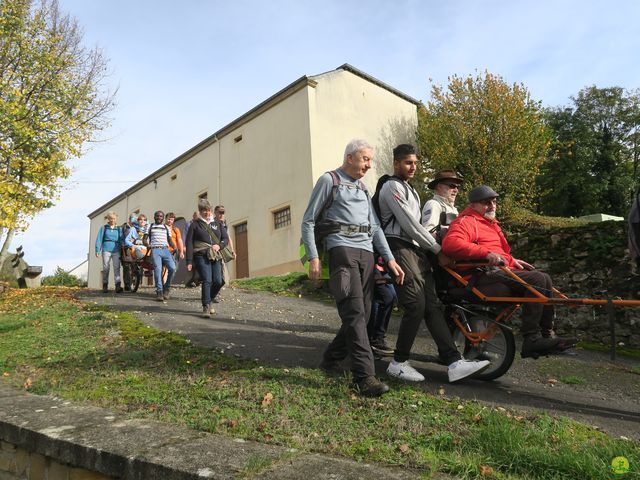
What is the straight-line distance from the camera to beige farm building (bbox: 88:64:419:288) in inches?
763

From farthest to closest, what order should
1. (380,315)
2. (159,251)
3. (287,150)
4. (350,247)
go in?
(287,150)
(159,251)
(380,315)
(350,247)

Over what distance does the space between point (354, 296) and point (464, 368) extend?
1.16 meters

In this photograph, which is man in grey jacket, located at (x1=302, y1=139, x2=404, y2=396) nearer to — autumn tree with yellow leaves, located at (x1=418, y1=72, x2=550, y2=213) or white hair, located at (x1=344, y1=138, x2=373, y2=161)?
white hair, located at (x1=344, y1=138, x2=373, y2=161)

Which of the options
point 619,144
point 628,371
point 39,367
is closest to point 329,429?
point 39,367

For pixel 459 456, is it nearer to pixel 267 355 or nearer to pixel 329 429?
pixel 329 429

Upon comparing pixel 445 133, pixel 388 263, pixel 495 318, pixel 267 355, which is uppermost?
pixel 445 133

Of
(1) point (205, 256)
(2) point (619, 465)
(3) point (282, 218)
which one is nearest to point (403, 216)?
(2) point (619, 465)

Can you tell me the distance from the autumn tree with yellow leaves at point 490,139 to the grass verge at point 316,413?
17234 millimetres

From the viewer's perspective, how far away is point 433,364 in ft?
16.5

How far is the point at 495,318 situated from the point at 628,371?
2.44 metres

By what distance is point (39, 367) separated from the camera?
5.39m

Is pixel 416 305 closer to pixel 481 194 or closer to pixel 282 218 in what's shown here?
pixel 481 194

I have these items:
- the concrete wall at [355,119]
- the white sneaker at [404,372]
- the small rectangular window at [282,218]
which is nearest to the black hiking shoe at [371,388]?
the white sneaker at [404,372]

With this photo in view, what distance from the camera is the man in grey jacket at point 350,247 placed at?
12.6ft
